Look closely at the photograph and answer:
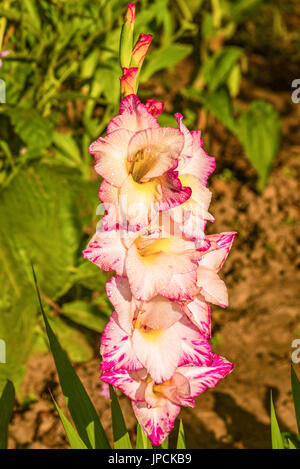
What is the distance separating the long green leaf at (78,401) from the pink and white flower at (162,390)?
6.2 inches

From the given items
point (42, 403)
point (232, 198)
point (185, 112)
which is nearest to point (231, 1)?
point (185, 112)

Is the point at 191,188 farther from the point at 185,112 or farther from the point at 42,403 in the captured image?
the point at 185,112

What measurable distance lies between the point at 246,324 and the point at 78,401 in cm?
113

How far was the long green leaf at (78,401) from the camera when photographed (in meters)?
0.83

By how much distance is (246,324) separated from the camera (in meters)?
1.90

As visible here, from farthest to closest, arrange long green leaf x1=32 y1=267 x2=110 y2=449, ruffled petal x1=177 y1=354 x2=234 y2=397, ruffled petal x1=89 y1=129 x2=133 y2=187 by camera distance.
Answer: long green leaf x1=32 y1=267 x2=110 y2=449
ruffled petal x1=177 y1=354 x2=234 y2=397
ruffled petal x1=89 y1=129 x2=133 y2=187

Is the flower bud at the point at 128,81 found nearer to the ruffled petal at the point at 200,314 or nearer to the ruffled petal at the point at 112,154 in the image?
the ruffled petal at the point at 112,154

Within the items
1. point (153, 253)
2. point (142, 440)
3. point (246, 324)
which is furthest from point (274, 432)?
point (246, 324)

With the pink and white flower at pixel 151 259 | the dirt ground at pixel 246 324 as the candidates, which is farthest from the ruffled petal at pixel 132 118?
the dirt ground at pixel 246 324

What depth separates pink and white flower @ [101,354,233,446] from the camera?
69 cm

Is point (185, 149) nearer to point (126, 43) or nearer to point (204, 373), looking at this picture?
point (126, 43)

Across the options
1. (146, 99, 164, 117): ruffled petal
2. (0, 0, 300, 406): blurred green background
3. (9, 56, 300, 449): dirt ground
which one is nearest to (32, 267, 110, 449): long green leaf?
(0, 0, 300, 406): blurred green background

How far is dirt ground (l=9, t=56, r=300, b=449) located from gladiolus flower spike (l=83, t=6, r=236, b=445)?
0.87 m

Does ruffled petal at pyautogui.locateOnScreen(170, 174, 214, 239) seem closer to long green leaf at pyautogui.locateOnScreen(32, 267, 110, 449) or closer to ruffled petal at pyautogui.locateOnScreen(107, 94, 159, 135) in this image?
ruffled petal at pyautogui.locateOnScreen(107, 94, 159, 135)
